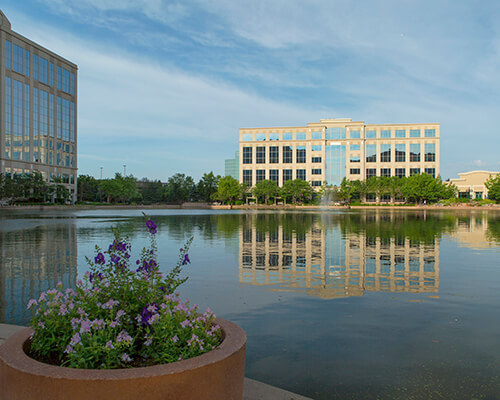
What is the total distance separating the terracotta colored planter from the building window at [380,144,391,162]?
366 ft

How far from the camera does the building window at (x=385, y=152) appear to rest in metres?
107

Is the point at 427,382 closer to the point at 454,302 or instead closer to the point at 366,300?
the point at 366,300

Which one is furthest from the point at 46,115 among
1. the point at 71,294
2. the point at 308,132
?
the point at 71,294

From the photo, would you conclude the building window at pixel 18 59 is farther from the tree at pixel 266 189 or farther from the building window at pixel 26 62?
the tree at pixel 266 189

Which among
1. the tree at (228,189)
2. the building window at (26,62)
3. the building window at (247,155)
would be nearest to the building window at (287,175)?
the building window at (247,155)

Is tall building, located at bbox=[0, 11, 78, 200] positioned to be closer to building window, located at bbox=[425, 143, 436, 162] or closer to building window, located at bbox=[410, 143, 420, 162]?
building window, located at bbox=[410, 143, 420, 162]

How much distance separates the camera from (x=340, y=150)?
108750mm

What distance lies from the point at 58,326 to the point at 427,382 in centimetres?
366

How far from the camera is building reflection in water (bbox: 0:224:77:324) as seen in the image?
6930mm

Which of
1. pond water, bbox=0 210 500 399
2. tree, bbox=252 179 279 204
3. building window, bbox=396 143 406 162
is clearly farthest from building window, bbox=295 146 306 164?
pond water, bbox=0 210 500 399

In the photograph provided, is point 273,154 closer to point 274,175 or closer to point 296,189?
point 274,175

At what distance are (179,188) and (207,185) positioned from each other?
→ 8136 millimetres

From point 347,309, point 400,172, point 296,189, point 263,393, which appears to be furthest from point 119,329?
point 400,172

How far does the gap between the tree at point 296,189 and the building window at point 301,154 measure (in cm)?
956
